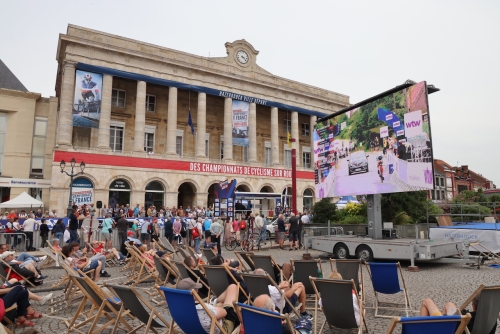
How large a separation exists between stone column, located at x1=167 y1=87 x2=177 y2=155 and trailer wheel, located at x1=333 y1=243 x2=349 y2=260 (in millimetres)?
20683

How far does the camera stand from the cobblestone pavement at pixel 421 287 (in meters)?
5.72

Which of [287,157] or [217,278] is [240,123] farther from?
[217,278]

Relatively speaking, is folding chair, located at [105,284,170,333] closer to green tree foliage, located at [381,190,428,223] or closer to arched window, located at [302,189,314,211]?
green tree foliage, located at [381,190,428,223]

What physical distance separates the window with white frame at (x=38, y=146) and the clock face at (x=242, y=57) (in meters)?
18.7

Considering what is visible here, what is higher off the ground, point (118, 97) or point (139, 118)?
point (118, 97)

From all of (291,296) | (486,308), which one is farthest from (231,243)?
(486,308)

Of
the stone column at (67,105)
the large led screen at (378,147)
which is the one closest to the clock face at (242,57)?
the stone column at (67,105)

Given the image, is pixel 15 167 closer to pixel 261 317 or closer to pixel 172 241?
pixel 172 241

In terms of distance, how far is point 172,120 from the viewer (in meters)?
31.8

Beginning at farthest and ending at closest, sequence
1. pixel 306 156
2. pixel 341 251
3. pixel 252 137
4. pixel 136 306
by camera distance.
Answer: pixel 306 156
pixel 252 137
pixel 341 251
pixel 136 306

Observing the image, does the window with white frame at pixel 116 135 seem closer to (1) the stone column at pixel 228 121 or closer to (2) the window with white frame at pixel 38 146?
(2) the window with white frame at pixel 38 146

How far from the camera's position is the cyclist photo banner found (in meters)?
26.4

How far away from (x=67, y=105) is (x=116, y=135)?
552 centimetres

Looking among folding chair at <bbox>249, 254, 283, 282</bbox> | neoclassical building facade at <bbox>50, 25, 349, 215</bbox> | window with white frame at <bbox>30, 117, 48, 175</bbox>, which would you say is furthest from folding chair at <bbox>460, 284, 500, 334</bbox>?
window with white frame at <bbox>30, 117, 48, 175</bbox>
